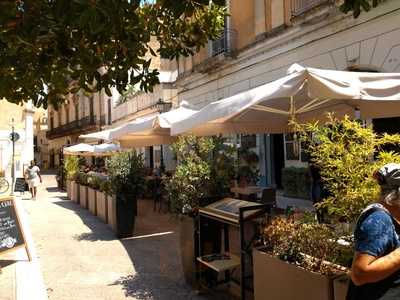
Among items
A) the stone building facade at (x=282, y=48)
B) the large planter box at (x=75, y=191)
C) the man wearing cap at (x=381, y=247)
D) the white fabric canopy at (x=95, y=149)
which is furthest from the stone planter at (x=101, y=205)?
the man wearing cap at (x=381, y=247)

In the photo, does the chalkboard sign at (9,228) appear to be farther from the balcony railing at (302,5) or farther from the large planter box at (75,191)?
the large planter box at (75,191)

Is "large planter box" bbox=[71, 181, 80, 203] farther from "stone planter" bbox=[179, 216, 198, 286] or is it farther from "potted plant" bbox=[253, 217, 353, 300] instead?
"potted plant" bbox=[253, 217, 353, 300]

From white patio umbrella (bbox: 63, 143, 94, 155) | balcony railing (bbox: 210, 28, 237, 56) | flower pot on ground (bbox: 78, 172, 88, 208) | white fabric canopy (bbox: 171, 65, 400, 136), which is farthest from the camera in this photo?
white patio umbrella (bbox: 63, 143, 94, 155)

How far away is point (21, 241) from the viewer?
8.08 meters

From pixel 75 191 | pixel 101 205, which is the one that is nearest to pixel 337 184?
pixel 101 205

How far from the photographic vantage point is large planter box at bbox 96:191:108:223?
1225cm

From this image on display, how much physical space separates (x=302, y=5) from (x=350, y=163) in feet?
34.5

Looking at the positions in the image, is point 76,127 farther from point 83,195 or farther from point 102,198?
point 102,198

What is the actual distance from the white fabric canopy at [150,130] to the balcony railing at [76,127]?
27.2 m

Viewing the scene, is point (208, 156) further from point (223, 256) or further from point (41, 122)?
point (41, 122)

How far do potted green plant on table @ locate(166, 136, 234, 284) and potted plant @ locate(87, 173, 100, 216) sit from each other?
6.95 metres

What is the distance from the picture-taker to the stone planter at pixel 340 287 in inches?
133

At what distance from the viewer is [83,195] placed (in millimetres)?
16344

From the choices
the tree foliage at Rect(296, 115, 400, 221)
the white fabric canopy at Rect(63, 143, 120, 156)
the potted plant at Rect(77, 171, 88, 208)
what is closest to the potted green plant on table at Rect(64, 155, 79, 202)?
the potted plant at Rect(77, 171, 88, 208)
